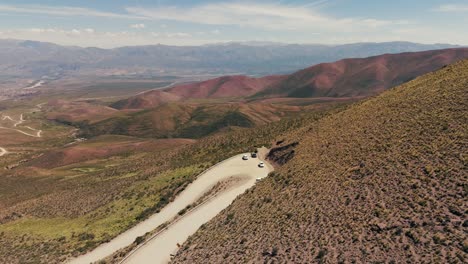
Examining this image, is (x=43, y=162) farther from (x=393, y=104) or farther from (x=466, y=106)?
(x=466, y=106)

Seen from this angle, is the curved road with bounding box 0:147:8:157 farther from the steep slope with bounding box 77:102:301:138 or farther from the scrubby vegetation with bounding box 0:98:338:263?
the scrubby vegetation with bounding box 0:98:338:263

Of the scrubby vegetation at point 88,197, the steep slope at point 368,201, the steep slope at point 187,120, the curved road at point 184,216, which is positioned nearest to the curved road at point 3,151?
the steep slope at point 187,120

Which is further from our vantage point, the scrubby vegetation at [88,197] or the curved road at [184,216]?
the scrubby vegetation at [88,197]

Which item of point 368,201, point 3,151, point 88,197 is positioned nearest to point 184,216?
point 368,201

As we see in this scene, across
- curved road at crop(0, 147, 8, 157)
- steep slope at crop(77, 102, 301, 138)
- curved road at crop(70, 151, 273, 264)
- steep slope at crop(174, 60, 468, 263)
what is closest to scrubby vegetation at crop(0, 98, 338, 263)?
curved road at crop(70, 151, 273, 264)

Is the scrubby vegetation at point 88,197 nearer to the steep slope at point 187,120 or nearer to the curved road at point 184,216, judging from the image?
the curved road at point 184,216
